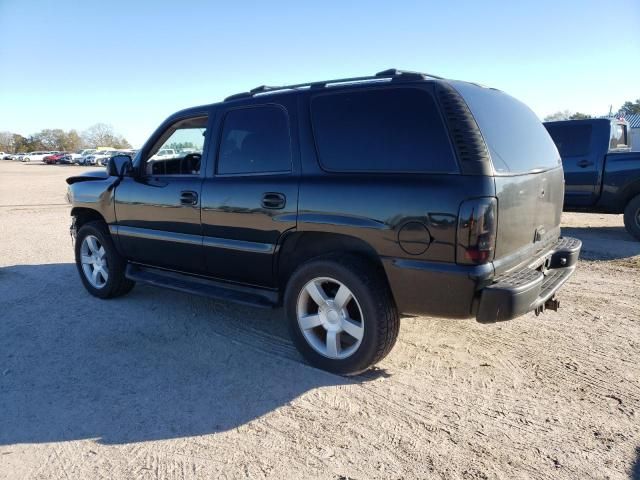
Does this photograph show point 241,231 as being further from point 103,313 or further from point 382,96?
point 103,313

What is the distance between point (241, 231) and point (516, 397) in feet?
7.43

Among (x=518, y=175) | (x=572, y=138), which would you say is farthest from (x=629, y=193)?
(x=518, y=175)

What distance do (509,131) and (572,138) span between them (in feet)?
19.6

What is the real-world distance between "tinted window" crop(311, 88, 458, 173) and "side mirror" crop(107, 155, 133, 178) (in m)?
2.18

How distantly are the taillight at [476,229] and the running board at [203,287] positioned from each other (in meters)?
1.55

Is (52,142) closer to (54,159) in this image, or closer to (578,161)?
(54,159)

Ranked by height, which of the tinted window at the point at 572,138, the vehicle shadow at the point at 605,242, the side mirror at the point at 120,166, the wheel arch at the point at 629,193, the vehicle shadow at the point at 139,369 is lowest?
the vehicle shadow at the point at 139,369

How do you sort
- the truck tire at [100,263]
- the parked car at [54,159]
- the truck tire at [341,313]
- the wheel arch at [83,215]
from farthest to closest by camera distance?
the parked car at [54,159], the wheel arch at [83,215], the truck tire at [100,263], the truck tire at [341,313]

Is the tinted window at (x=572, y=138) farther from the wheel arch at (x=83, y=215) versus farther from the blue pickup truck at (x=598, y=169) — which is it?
the wheel arch at (x=83, y=215)

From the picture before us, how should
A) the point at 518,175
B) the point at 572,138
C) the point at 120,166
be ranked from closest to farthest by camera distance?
the point at 518,175, the point at 120,166, the point at 572,138

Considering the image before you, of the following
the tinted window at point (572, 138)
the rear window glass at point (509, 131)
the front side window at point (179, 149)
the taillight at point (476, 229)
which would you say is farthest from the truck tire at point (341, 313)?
the tinted window at point (572, 138)

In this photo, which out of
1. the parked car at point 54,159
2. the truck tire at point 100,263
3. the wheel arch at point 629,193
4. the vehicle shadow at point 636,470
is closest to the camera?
the vehicle shadow at point 636,470

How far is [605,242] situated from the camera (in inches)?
302

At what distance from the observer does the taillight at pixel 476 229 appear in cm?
271
